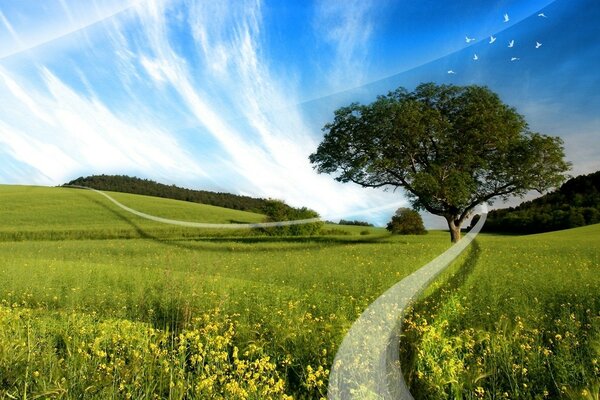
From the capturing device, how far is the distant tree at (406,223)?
50219mm

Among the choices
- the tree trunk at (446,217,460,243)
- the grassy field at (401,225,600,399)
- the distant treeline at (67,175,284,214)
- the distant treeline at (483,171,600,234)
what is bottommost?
the grassy field at (401,225,600,399)

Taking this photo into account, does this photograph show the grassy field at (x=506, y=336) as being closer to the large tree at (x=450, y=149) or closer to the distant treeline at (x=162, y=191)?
the large tree at (x=450, y=149)

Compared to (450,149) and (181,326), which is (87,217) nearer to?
(450,149)

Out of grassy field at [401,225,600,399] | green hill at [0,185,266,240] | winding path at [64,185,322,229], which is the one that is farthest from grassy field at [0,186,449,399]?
green hill at [0,185,266,240]

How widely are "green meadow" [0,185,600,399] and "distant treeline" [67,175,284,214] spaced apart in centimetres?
7509

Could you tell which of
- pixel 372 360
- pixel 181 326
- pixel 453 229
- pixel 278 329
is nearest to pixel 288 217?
pixel 453 229

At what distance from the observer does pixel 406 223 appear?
52.2 meters

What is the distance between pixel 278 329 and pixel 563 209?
180 feet

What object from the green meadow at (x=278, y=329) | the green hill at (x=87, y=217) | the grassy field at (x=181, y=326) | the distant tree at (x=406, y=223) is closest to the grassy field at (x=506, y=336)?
the green meadow at (x=278, y=329)

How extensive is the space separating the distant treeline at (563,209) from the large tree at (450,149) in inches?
621

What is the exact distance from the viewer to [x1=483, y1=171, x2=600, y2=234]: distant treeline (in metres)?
52.1

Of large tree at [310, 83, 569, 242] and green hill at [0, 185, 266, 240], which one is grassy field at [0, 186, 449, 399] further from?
green hill at [0, 185, 266, 240]

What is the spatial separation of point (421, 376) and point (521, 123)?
3797 cm

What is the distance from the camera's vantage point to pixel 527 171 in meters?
37.4
